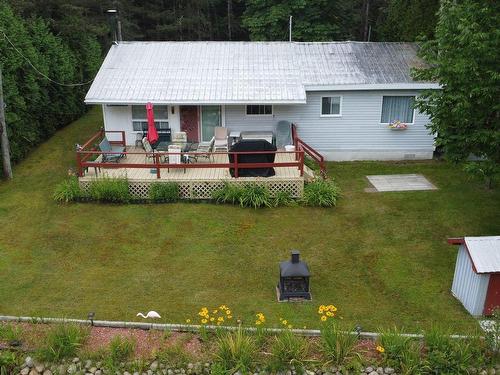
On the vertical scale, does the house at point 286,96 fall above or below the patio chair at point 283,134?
above

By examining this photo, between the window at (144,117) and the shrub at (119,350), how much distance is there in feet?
33.8

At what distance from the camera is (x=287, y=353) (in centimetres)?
763

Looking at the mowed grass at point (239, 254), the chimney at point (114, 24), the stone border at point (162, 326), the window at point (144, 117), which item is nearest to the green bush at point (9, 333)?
the stone border at point (162, 326)

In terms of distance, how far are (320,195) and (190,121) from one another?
5720mm

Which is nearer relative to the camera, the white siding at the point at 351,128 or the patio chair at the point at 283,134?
the patio chair at the point at 283,134

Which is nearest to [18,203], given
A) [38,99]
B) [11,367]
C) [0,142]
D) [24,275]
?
[0,142]

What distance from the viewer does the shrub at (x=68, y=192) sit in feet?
46.1

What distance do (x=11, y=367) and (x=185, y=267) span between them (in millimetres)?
4011

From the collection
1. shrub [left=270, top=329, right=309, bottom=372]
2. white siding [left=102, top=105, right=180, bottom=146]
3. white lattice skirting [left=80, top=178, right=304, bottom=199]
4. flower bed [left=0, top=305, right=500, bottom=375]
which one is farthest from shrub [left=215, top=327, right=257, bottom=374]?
white siding [left=102, top=105, right=180, bottom=146]

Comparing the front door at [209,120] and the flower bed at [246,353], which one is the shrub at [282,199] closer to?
the front door at [209,120]

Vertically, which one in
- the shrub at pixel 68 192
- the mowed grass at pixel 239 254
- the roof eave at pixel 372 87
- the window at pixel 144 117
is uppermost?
the roof eave at pixel 372 87

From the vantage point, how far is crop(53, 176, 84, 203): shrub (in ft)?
46.1

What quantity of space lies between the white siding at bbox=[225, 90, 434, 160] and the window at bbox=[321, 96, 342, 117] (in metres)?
0.14

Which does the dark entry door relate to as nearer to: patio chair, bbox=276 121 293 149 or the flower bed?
patio chair, bbox=276 121 293 149
